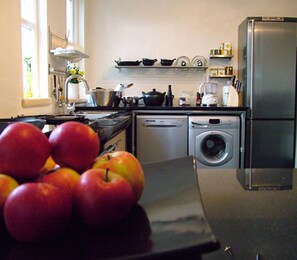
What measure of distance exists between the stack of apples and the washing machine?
345 cm

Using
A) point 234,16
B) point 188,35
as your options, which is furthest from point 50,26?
point 234,16

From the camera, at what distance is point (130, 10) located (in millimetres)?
4746

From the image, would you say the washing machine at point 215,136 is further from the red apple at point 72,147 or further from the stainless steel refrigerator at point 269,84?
the red apple at point 72,147

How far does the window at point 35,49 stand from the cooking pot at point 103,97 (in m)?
0.77

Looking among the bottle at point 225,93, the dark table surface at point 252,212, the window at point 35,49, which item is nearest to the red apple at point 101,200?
the dark table surface at point 252,212

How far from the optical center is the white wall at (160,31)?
4.73 meters

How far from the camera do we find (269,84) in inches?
162

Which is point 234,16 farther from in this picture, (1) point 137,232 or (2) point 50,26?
(1) point 137,232

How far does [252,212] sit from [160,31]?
166 inches

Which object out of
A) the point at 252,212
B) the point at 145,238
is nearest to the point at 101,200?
the point at 145,238

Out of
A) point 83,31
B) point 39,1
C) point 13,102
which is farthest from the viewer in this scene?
point 83,31

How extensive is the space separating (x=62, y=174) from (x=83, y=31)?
4.51m

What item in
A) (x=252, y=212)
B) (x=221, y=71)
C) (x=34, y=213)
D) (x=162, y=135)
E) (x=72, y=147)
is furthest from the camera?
(x=221, y=71)

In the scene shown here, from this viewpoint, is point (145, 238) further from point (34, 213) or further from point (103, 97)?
point (103, 97)
